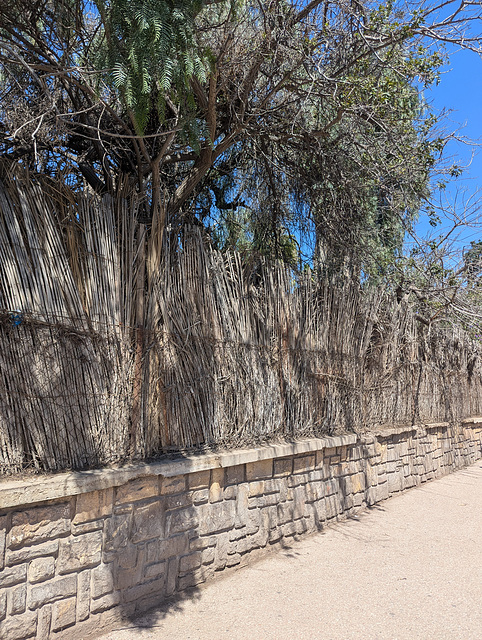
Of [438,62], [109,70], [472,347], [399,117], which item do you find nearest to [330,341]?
[399,117]

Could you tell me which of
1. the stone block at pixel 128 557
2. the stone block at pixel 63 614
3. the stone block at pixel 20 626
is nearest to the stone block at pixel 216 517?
the stone block at pixel 128 557

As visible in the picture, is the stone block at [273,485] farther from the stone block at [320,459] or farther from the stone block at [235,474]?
the stone block at [320,459]

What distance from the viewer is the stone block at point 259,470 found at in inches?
173

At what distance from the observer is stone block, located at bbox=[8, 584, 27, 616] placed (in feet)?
8.87

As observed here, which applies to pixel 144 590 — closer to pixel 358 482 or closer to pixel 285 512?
pixel 285 512

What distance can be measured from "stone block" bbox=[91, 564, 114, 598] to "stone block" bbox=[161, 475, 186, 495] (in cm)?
61

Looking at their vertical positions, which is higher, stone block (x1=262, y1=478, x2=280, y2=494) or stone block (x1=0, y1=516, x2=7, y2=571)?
stone block (x1=0, y1=516, x2=7, y2=571)

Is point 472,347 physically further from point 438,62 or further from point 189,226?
point 189,226

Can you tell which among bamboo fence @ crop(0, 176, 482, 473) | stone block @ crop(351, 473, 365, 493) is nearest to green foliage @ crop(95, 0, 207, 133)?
bamboo fence @ crop(0, 176, 482, 473)

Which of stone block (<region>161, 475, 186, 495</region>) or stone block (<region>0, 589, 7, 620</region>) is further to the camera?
stone block (<region>161, 475, 186, 495</region>)

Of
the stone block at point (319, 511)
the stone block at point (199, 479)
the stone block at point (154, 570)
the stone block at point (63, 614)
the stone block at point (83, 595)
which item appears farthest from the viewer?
the stone block at point (319, 511)

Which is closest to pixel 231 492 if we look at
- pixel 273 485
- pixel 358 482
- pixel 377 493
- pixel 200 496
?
pixel 200 496

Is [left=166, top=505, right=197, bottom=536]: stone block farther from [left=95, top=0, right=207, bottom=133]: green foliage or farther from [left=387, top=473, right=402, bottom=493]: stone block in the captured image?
[left=387, top=473, right=402, bottom=493]: stone block

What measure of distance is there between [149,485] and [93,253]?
5.38 ft
